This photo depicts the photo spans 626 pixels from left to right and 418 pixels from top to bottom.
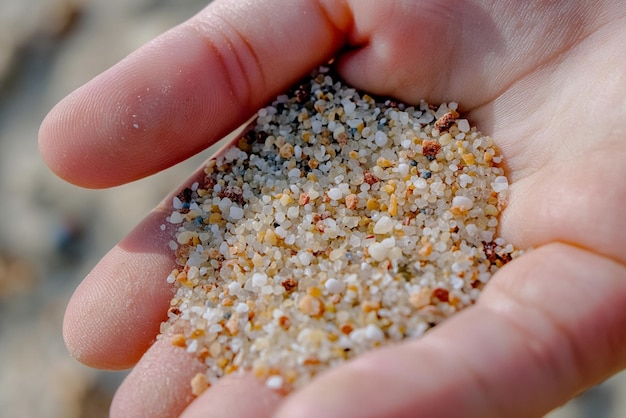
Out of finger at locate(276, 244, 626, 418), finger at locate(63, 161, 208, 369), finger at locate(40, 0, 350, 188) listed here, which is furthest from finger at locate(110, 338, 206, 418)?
finger at locate(40, 0, 350, 188)

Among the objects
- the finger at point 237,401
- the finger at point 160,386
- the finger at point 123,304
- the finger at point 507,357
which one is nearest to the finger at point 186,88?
the finger at point 123,304

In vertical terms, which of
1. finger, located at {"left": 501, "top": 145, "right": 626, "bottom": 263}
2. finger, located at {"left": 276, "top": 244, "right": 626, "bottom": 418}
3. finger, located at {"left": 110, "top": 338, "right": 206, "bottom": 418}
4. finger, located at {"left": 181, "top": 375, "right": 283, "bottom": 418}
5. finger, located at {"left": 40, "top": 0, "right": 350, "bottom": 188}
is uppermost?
finger, located at {"left": 40, "top": 0, "right": 350, "bottom": 188}

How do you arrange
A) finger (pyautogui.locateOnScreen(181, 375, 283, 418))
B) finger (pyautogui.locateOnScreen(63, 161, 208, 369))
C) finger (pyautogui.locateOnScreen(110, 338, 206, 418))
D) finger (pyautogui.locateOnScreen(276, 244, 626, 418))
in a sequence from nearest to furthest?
finger (pyautogui.locateOnScreen(276, 244, 626, 418)) → finger (pyautogui.locateOnScreen(181, 375, 283, 418)) → finger (pyautogui.locateOnScreen(110, 338, 206, 418)) → finger (pyautogui.locateOnScreen(63, 161, 208, 369))

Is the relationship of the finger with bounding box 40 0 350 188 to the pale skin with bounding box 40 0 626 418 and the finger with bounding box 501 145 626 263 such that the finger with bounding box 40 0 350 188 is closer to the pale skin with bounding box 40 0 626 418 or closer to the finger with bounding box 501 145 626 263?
the pale skin with bounding box 40 0 626 418

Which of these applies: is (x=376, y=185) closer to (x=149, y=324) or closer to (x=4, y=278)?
(x=149, y=324)

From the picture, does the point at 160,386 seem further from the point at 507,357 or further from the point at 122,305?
the point at 507,357

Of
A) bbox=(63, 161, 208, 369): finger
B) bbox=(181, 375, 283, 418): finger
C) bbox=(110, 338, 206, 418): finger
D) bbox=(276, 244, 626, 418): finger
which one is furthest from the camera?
bbox=(63, 161, 208, 369): finger

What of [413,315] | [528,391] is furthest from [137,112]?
[528,391]
